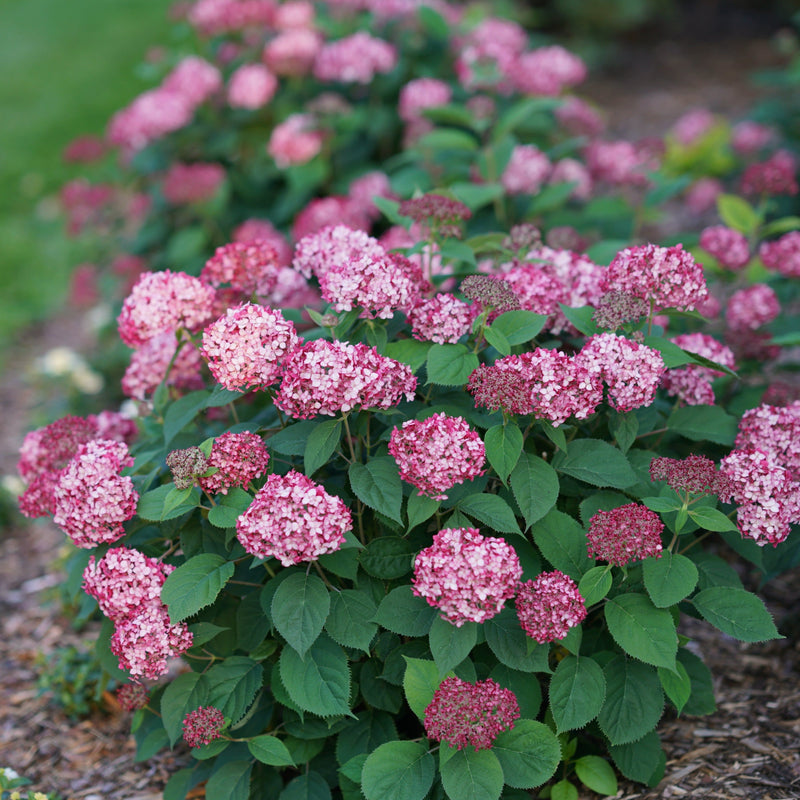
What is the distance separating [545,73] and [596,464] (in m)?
3.19

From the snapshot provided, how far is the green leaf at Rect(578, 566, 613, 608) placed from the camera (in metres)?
2.02

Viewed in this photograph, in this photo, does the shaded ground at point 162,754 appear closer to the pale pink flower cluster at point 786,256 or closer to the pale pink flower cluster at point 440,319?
the pale pink flower cluster at point 786,256

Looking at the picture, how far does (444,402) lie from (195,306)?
0.76 meters

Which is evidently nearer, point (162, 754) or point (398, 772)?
point (398, 772)

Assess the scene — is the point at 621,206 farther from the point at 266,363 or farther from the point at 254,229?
the point at 266,363

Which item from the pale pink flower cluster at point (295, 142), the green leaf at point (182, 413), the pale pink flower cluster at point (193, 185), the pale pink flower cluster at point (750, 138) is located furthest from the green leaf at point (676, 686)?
the pale pink flower cluster at point (750, 138)

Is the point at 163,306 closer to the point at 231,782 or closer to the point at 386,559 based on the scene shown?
the point at 386,559

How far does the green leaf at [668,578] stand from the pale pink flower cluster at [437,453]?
48 cm

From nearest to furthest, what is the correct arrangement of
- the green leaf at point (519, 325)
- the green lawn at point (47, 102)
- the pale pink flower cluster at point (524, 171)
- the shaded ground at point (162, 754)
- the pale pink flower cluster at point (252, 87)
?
the green leaf at point (519, 325) → the shaded ground at point (162, 754) → the pale pink flower cluster at point (524, 171) → the pale pink flower cluster at point (252, 87) → the green lawn at point (47, 102)

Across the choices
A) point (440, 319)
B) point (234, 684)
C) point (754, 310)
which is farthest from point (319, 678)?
point (754, 310)

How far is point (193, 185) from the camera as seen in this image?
4.54m

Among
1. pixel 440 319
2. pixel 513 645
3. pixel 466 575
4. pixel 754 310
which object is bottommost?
pixel 754 310

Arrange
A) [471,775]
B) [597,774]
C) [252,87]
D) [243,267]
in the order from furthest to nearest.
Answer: [252,87] → [243,267] → [597,774] → [471,775]

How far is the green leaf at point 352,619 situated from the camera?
202 centimetres
